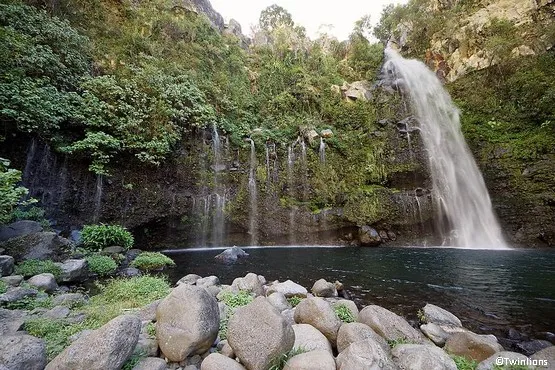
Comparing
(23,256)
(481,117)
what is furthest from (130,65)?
(481,117)

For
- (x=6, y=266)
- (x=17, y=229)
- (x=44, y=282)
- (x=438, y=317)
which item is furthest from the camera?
(x=17, y=229)

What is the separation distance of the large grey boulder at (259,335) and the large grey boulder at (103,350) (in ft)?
3.60

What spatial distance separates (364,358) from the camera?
3.01 meters

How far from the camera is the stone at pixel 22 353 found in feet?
8.57

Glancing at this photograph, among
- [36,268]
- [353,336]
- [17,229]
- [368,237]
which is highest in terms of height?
[17,229]

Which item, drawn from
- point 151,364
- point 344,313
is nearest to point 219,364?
point 151,364

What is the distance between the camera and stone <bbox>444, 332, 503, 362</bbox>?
145 inches

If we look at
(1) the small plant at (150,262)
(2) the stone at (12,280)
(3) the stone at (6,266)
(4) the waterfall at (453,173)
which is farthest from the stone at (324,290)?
(4) the waterfall at (453,173)

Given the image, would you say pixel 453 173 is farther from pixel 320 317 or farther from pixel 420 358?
pixel 420 358

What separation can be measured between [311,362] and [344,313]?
187 centimetres

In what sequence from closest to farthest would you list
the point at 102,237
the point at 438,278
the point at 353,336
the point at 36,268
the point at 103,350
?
1. the point at 103,350
2. the point at 353,336
3. the point at 36,268
4. the point at 438,278
5. the point at 102,237

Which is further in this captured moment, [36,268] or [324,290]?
[324,290]

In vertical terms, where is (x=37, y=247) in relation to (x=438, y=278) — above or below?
above

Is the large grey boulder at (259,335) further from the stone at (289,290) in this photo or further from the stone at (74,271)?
the stone at (74,271)
